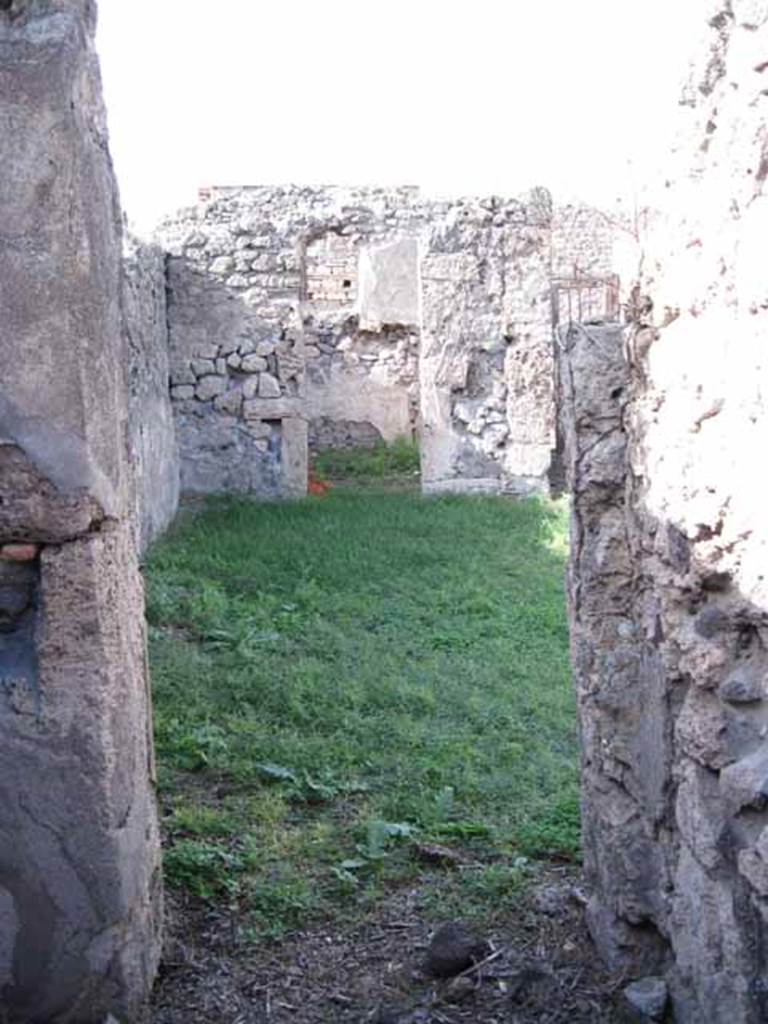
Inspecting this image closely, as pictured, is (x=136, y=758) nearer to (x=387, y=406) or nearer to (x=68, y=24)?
(x=68, y=24)

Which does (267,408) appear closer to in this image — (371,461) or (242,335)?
(242,335)

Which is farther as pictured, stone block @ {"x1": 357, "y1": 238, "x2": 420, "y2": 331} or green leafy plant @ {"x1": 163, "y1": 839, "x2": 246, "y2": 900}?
stone block @ {"x1": 357, "y1": 238, "x2": 420, "y2": 331}

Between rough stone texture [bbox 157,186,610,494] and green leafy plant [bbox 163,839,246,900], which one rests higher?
rough stone texture [bbox 157,186,610,494]

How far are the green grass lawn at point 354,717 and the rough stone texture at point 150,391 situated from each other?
20.4 inches

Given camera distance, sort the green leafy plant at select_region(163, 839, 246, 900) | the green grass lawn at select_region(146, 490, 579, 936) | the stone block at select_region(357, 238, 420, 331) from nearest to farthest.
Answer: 1. the green leafy plant at select_region(163, 839, 246, 900)
2. the green grass lawn at select_region(146, 490, 579, 936)
3. the stone block at select_region(357, 238, 420, 331)

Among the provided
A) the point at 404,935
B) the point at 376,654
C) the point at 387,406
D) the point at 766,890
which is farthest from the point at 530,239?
the point at 766,890

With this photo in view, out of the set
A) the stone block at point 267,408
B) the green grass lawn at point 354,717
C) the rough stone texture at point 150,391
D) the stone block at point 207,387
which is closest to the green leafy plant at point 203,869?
the green grass lawn at point 354,717

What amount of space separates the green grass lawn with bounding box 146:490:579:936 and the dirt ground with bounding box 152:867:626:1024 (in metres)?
0.11

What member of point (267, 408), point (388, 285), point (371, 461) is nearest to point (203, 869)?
point (267, 408)

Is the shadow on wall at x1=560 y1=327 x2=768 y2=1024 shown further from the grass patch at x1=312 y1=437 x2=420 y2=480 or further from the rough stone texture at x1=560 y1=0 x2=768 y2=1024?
the grass patch at x1=312 y1=437 x2=420 y2=480

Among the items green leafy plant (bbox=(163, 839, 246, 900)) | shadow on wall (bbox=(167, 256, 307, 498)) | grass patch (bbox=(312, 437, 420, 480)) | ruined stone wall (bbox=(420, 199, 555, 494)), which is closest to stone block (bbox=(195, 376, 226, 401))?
shadow on wall (bbox=(167, 256, 307, 498))

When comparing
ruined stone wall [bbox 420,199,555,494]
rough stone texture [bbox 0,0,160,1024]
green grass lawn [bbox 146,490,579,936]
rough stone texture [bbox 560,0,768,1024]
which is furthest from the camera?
ruined stone wall [bbox 420,199,555,494]

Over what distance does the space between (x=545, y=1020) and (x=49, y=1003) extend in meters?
1.18

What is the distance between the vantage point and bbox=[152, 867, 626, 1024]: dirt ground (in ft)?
10.1
